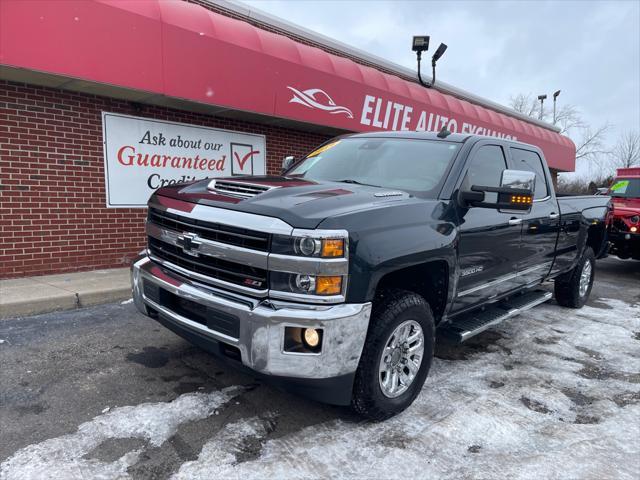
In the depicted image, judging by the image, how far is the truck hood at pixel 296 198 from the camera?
256cm

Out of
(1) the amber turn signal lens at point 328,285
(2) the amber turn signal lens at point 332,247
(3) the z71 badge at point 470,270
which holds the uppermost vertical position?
(2) the amber turn signal lens at point 332,247

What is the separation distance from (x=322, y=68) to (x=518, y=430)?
23.1 feet

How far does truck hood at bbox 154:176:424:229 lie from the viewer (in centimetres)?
256

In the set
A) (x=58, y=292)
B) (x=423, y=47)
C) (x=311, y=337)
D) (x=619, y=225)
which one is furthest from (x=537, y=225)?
(x=423, y=47)

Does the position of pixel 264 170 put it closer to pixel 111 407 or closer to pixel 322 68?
pixel 322 68

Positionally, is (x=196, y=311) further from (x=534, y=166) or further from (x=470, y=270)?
(x=534, y=166)

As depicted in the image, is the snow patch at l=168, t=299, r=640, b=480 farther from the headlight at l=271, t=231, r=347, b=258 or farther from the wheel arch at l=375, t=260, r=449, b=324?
the headlight at l=271, t=231, r=347, b=258

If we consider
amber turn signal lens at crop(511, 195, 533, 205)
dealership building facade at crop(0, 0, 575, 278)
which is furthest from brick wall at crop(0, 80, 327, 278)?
amber turn signal lens at crop(511, 195, 533, 205)

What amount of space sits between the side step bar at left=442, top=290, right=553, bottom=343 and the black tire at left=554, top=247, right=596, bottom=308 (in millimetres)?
1161

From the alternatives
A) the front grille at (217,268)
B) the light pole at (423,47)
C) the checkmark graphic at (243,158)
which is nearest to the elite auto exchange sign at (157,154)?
the checkmark graphic at (243,158)

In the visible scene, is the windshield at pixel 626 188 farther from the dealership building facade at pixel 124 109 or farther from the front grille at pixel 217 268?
the front grille at pixel 217 268

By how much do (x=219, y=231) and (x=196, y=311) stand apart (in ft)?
1.74

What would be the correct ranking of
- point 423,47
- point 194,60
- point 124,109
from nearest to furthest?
point 194,60, point 124,109, point 423,47

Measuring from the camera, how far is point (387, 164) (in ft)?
12.4
